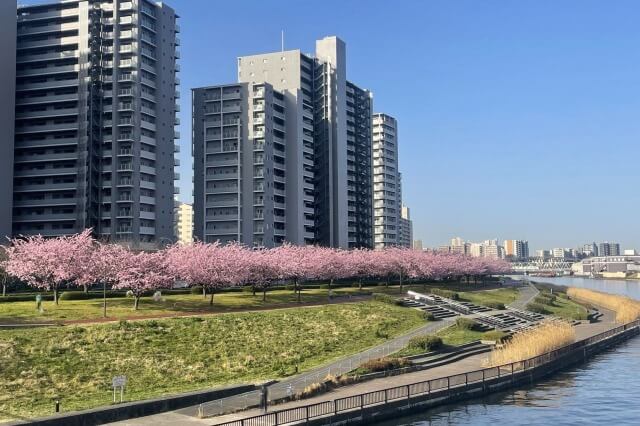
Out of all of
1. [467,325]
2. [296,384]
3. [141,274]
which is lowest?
[296,384]

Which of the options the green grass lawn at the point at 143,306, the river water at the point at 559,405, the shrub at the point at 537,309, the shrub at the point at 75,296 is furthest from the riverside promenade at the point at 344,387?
the shrub at the point at 75,296

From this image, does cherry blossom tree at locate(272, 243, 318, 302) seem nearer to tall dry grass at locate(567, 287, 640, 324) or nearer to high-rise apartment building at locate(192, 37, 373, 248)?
tall dry grass at locate(567, 287, 640, 324)

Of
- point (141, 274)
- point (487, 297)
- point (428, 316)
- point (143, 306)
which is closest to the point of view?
point (141, 274)

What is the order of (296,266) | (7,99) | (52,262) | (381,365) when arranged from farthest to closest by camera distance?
(7,99)
(296,266)
(52,262)
(381,365)

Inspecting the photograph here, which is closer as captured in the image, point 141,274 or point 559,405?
point 559,405

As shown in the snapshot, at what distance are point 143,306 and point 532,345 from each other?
38509mm

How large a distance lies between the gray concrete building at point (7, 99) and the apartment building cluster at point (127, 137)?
22 cm

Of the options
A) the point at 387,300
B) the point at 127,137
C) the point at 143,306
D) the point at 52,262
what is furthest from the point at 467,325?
the point at 127,137

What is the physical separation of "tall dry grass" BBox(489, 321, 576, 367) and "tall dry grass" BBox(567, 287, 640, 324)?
32.7m

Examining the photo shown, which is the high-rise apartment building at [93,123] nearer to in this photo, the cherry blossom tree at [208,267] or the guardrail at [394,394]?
the cherry blossom tree at [208,267]

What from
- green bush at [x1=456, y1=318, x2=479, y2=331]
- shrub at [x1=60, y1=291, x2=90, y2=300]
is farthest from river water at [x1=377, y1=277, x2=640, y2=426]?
shrub at [x1=60, y1=291, x2=90, y2=300]

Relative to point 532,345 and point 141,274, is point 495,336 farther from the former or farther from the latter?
point 141,274

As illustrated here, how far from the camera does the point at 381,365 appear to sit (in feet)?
148

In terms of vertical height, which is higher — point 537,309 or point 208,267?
point 208,267
